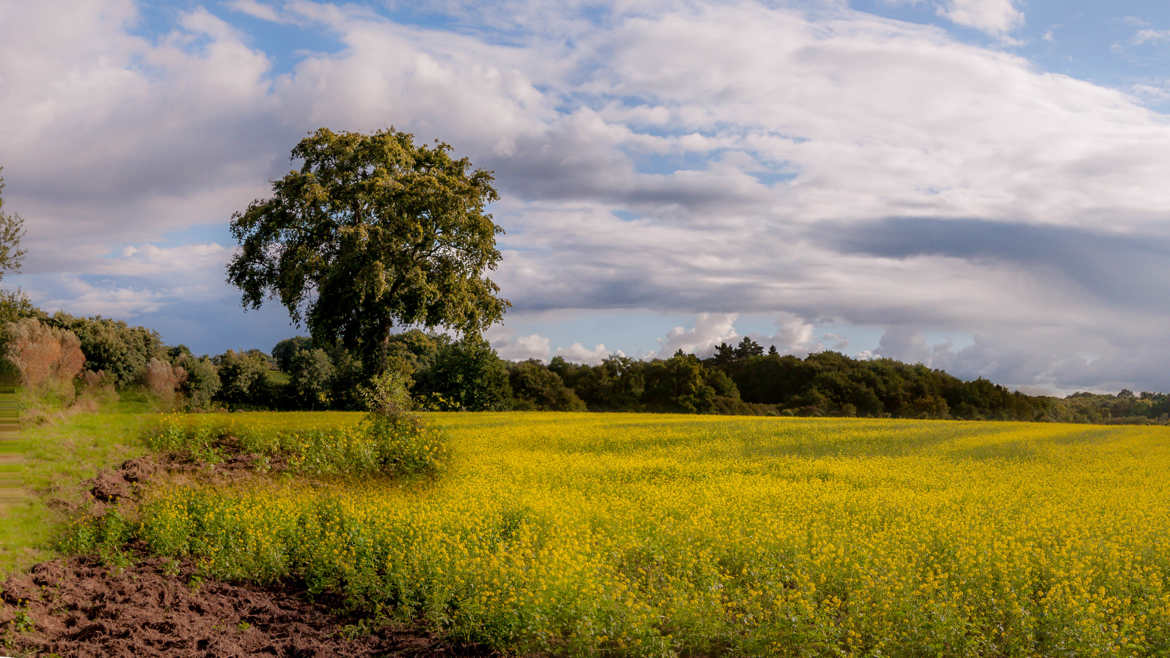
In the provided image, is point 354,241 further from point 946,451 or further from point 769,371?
point 769,371

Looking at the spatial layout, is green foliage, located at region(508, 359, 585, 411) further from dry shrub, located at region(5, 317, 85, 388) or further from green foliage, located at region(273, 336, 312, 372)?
dry shrub, located at region(5, 317, 85, 388)

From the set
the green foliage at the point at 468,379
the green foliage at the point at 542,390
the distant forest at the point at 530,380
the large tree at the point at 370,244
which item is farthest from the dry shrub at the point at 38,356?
the green foliage at the point at 542,390

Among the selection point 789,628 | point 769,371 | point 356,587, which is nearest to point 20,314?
point 356,587

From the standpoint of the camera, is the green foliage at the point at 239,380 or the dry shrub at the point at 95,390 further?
the green foliage at the point at 239,380

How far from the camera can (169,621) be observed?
7.76 m

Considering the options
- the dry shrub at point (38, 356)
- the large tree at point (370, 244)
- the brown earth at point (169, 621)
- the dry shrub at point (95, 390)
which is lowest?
the brown earth at point (169, 621)

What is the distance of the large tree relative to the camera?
2898cm

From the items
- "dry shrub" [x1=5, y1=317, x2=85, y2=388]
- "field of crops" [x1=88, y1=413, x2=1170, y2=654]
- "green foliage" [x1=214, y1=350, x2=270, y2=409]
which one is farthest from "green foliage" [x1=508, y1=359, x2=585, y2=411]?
"field of crops" [x1=88, y1=413, x2=1170, y2=654]

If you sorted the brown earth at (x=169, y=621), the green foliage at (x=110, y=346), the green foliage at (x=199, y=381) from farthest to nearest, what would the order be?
the green foliage at (x=199, y=381) → the green foliage at (x=110, y=346) → the brown earth at (x=169, y=621)

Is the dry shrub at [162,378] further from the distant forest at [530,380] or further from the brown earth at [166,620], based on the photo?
the brown earth at [166,620]

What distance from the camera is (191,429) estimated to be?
61.4ft

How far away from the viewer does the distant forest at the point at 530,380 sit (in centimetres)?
2802

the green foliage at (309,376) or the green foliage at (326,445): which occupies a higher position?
the green foliage at (309,376)

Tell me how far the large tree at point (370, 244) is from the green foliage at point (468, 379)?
7.34m
